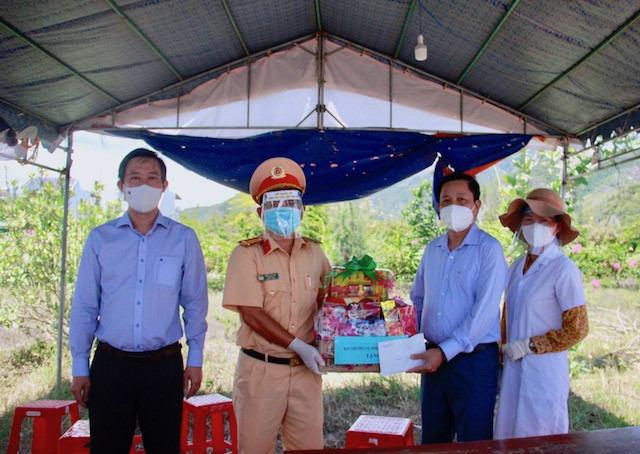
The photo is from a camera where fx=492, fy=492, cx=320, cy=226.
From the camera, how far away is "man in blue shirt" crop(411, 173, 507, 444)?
2.29 metres

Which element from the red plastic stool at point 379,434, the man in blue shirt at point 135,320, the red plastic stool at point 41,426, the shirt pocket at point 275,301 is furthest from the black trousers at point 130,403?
the red plastic stool at point 41,426

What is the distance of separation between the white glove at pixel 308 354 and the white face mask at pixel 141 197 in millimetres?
930

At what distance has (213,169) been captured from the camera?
14.8 feet

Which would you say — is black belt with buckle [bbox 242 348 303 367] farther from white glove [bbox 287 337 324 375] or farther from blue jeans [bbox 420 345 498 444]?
blue jeans [bbox 420 345 498 444]

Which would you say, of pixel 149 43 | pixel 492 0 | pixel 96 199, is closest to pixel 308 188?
pixel 149 43

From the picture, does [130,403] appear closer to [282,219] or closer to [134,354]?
[134,354]

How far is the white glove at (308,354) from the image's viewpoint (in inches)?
84.4

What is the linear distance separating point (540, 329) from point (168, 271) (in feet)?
6.11

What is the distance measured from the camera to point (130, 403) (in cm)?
219

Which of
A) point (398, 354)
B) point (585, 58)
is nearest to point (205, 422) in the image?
point (398, 354)

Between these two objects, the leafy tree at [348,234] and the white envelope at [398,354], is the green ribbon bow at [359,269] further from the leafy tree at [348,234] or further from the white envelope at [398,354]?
the leafy tree at [348,234]

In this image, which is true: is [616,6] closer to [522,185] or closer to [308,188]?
[308,188]

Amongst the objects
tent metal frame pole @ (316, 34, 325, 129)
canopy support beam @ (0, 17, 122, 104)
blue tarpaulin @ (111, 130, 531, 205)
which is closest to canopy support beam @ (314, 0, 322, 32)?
tent metal frame pole @ (316, 34, 325, 129)

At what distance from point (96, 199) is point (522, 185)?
18.4 feet
